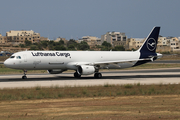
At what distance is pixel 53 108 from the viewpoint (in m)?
18.9

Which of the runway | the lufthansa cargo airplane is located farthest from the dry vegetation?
the lufthansa cargo airplane

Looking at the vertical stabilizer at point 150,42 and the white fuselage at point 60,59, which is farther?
the vertical stabilizer at point 150,42

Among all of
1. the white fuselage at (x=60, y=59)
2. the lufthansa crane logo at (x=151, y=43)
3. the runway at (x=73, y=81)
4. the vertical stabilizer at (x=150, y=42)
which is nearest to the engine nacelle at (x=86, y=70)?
the runway at (x=73, y=81)

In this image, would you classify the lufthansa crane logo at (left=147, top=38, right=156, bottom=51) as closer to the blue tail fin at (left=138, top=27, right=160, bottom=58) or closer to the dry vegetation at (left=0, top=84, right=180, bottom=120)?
the blue tail fin at (left=138, top=27, right=160, bottom=58)

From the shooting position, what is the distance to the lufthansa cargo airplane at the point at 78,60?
39.1m

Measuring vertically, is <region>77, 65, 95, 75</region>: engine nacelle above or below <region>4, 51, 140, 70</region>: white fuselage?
below

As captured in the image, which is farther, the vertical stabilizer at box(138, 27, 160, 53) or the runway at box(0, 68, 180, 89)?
the vertical stabilizer at box(138, 27, 160, 53)

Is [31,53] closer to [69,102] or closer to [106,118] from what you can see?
[69,102]

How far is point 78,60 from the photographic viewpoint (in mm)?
42938

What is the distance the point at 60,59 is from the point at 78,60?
299cm

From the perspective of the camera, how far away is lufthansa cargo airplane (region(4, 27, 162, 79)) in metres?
39.1

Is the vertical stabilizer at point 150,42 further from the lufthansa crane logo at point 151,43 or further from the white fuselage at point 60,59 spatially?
the white fuselage at point 60,59

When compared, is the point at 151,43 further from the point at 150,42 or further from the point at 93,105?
the point at 93,105

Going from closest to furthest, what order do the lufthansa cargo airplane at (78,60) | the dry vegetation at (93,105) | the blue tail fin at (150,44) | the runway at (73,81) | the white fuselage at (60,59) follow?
the dry vegetation at (93,105), the runway at (73,81), the white fuselage at (60,59), the lufthansa cargo airplane at (78,60), the blue tail fin at (150,44)
